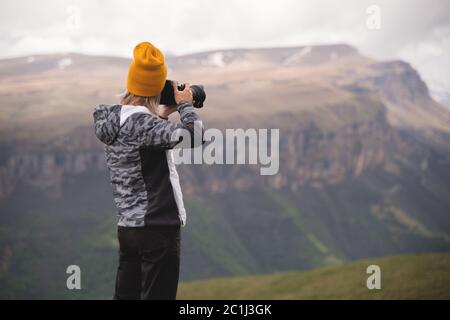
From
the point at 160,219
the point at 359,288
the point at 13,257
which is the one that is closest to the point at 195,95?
the point at 160,219

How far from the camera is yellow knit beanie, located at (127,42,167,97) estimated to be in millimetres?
6172

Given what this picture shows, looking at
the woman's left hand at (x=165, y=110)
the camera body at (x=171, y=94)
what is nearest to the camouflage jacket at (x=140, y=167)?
the camera body at (x=171, y=94)

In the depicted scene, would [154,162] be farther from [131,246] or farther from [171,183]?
[131,246]

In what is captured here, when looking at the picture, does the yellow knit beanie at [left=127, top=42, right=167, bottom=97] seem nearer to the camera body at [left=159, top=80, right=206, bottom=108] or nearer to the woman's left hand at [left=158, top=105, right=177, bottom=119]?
the camera body at [left=159, top=80, right=206, bottom=108]

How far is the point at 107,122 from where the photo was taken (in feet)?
20.4

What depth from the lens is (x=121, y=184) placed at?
631 centimetres

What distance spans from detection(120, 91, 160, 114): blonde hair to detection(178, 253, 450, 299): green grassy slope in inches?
768

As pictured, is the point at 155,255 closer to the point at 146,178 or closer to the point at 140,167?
the point at 146,178

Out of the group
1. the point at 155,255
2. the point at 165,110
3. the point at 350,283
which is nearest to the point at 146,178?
the point at 155,255

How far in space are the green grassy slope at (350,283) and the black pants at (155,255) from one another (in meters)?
19.3

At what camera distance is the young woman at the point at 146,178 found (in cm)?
611

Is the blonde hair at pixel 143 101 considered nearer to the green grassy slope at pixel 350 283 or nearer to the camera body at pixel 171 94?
the camera body at pixel 171 94

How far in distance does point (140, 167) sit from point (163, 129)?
1.61ft

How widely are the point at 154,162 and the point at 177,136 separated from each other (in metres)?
0.46
